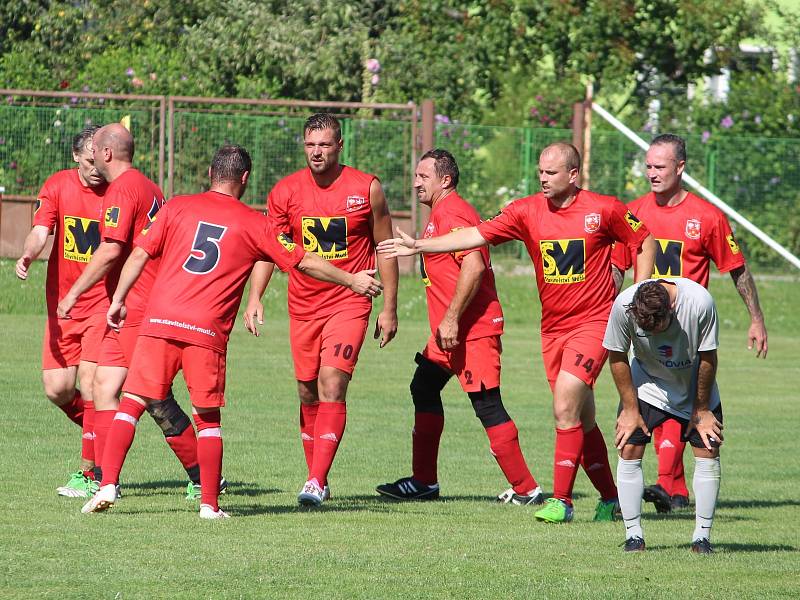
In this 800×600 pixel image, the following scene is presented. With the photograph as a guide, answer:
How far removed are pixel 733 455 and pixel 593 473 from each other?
377 cm

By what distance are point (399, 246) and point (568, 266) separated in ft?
3.84

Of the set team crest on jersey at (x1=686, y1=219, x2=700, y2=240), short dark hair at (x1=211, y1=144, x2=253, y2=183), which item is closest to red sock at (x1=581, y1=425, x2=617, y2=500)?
team crest on jersey at (x1=686, y1=219, x2=700, y2=240)

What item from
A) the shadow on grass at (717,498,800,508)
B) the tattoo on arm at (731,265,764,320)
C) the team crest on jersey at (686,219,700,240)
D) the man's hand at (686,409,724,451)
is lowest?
the shadow on grass at (717,498,800,508)

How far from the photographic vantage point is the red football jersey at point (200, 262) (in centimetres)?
893

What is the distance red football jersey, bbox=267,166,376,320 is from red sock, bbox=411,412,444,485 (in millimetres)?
946

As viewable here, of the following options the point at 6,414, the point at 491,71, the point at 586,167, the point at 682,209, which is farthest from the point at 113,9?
the point at 682,209

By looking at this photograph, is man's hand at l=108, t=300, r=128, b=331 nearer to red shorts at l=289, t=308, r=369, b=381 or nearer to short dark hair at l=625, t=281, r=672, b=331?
red shorts at l=289, t=308, r=369, b=381

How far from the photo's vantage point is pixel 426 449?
10625 mm

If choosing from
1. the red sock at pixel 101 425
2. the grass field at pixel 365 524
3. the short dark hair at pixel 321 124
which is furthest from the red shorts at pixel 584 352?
the red sock at pixel 101 425

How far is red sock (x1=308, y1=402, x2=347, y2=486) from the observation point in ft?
32.5

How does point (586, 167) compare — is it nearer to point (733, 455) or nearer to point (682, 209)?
point (733, 455)

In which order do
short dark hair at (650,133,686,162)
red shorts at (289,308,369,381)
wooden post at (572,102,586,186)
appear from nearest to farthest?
red shorts at (289,308,369,381) < short dark hair at (650,133,686,162) < wooden post at (572,102,586,186)

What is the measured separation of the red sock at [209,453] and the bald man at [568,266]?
171cm

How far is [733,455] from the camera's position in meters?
13.5
